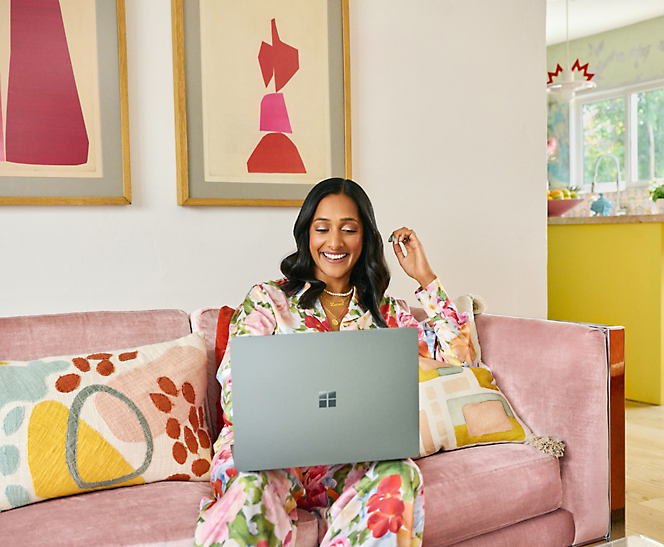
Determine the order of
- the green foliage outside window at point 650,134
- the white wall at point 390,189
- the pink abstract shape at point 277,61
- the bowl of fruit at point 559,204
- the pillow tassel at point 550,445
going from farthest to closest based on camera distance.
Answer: the green foliage outside window at point 650,134 < the bowl of fruit at point 559,204 < the pink abstract shape at point 277,61 < the white wall at point 390,189 < the pillow tassel at point 550,445

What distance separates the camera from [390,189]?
2561 millimetres

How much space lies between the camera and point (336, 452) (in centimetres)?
129

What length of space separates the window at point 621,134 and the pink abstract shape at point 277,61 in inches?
168

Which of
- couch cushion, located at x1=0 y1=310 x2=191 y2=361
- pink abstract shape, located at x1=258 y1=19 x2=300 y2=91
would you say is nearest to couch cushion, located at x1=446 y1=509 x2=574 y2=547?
couch cushion, located at x1=0 y1=310 x2=191 y2=361

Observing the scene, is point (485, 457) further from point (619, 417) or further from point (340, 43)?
point (340, 43)

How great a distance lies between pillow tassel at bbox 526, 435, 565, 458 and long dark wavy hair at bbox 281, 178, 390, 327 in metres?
0.51

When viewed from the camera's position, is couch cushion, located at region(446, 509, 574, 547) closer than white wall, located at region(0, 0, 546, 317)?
Yes

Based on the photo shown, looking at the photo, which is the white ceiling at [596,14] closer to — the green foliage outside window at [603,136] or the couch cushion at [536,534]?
the green foliage outside window at [603,136]

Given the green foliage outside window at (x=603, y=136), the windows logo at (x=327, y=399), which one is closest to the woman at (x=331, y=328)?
the windows logo at (x=327, y=399)

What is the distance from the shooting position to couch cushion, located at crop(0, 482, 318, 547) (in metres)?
1.29

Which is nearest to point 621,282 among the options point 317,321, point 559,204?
point 559,204

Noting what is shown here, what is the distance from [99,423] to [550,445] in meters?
1.15

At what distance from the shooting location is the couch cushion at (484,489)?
156 cm

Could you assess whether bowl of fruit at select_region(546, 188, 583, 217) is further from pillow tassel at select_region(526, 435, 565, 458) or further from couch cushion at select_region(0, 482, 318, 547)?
couch cushion at select_region(0, 482, 318, 547)
